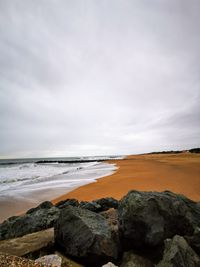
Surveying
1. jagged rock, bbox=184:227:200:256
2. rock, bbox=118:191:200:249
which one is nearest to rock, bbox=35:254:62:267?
rock, bbox=118:191:200:249

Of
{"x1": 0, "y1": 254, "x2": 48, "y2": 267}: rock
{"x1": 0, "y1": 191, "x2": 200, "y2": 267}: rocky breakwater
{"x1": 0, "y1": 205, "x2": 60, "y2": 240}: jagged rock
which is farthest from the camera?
{"x1": 0, "y1": 205, "x2": 60, "y2": 240}: jagged rock

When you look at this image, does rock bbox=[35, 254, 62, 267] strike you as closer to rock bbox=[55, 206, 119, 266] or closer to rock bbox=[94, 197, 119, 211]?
rock bbox=[55, 206, 119, 266]

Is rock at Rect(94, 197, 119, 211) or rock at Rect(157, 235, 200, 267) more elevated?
rock at Rect(94, 197, 119, 211)

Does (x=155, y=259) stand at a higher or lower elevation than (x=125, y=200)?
lower

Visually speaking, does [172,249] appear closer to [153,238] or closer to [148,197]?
[153,238]

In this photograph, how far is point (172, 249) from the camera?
325 cm

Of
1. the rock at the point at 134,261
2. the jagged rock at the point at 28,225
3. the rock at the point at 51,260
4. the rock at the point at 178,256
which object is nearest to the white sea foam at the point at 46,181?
the jagged rock at the point at 28,225

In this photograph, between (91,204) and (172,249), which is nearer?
(172,249)

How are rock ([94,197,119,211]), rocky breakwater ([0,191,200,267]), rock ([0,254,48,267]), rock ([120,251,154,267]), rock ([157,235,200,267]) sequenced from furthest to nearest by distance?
1. rock ([94,197,119,211])
2. rocky breakwater ([0,191,200,267])
3. rock ([120,251,154,267])
4. rock ([157,235,200,267])
5. rock ([0,254,48,267])

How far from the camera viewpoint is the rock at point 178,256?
10.2 ft

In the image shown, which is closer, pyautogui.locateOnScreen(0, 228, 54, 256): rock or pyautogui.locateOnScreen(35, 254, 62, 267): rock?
pyautogui.locateOnScreen(35, 254, 62, 267): rock

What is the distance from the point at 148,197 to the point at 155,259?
1059 millimetres

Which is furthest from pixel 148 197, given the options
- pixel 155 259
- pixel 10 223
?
pixel 10 223

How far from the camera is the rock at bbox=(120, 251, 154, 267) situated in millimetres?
3428
